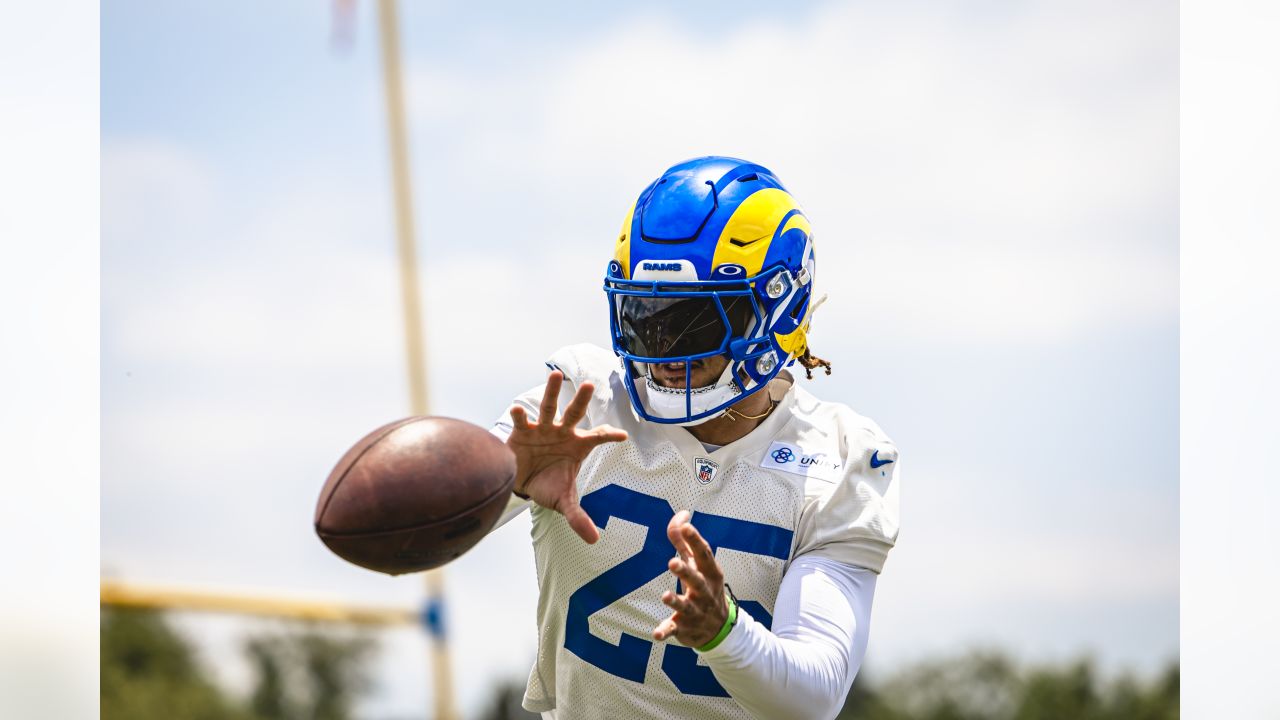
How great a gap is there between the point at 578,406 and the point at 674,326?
1.42 feet

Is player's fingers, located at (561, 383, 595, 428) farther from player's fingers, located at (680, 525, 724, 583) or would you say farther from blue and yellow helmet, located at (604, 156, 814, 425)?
player's fingers, located at (680, 525, 724, 583)

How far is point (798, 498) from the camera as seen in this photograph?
315cm

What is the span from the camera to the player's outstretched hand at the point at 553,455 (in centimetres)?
290

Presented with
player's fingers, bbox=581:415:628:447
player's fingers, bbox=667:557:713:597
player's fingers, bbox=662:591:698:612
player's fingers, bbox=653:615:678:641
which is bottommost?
player's fingers, bbox=653:615:678:641

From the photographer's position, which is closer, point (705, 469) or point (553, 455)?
point (553, 455)

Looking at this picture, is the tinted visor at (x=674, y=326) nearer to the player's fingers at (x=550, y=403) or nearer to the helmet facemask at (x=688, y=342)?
the helmet facemask at (x=688, y=342)

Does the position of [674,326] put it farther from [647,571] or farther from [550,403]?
[647,571]

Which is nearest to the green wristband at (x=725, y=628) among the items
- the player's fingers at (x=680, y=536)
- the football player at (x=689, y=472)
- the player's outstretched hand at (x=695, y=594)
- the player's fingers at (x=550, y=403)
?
the player's outstretched hand at (x=695, y=594)

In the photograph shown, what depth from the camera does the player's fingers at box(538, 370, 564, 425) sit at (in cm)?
287

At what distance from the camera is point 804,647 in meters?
2.81

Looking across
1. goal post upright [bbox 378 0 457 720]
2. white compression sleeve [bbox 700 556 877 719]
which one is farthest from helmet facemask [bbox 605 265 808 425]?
goal post upright [bbox 378 0 457 720]

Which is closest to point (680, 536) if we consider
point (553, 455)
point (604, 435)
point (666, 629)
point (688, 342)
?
point (666, 629)

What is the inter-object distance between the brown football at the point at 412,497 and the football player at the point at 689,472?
228 millimetres

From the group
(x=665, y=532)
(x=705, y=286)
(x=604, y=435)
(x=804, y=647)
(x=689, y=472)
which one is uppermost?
(x=705, y=286)
